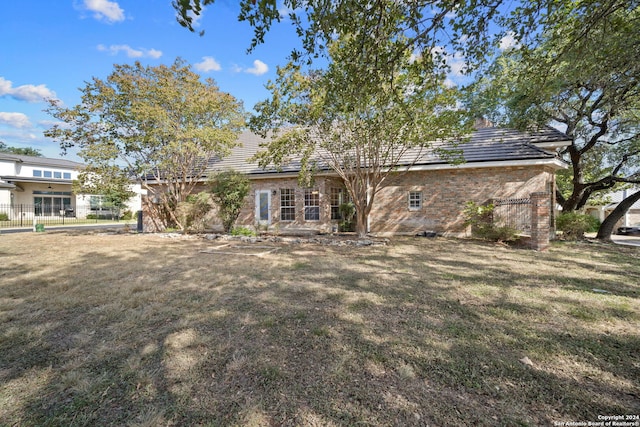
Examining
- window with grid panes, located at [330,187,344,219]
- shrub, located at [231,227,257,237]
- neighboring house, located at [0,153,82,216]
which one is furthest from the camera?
neighboring house, located at [0,153,82,216]

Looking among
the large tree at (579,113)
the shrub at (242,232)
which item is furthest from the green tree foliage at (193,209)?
the large tree at (579,113)

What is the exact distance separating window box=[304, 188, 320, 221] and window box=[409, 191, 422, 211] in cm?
449

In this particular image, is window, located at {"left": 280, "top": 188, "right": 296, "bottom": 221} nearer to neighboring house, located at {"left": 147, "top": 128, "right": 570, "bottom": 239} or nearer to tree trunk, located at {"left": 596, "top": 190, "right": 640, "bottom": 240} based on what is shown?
neighboring house, located at {"left": 147, "top": 128, "right": 570, "bottom": 239}

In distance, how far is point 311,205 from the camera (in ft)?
47.5

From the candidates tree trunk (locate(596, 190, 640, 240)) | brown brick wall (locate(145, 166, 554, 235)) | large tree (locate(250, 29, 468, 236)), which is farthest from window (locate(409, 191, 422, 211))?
tree trunk (locate(596, 190, 640, 240))

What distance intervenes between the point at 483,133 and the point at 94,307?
15.8 m

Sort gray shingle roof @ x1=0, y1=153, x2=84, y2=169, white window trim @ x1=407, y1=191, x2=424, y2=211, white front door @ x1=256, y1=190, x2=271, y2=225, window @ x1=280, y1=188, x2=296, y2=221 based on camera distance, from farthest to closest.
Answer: gray shingle roof @ x1=0, y1=153, x2=84, y2=169 < white front door @ x1=256, y1=190, x2=271, y2=225 < window @ x1=280, y1=188, x2=296, y2=221 < white window trim @ x1=407, y1=191, x2=424, y2=211

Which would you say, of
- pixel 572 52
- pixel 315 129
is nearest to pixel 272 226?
pixel 315 129

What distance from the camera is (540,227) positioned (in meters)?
8.94

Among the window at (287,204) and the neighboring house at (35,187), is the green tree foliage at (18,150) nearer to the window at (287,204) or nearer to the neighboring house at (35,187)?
the neighboring house at (35,187)

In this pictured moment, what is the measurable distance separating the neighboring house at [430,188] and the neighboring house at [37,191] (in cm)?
1789

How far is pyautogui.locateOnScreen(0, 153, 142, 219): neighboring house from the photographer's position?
24250mm

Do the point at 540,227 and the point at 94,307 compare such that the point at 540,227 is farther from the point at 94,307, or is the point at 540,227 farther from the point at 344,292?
the point at 94,307

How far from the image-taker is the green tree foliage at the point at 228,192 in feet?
42.9
